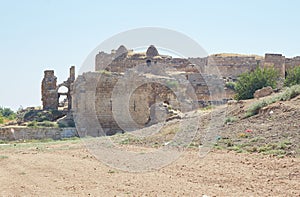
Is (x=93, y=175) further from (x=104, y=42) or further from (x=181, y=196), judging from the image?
(x=104, y=42)

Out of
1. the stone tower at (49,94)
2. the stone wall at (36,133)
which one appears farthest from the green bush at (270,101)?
the stone tower at (49,94)

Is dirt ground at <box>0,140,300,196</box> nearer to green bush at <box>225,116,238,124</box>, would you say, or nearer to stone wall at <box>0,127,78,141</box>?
green bush at <box>225,116,238,124</box>

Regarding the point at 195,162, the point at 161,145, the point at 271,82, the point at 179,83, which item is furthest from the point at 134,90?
the point at 195,162

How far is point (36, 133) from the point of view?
2052 centimetres

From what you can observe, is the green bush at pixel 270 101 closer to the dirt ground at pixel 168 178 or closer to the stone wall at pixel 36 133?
the dirt ground at pixel 168 178

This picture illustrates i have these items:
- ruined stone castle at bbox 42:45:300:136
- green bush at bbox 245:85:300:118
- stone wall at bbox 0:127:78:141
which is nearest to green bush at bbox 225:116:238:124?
green bush at bbox 245:85:300:118

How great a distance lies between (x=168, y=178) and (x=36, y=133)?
13679mm

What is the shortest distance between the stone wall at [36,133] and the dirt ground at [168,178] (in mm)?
9642

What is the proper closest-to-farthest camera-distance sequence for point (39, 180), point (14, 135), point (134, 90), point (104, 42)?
point (39, 180) → point (104, 42) → point (14, 135) → point (134, 90)

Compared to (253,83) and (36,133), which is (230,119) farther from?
(36,133)

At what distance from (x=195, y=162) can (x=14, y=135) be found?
12687 mm

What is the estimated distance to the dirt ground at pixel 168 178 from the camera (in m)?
6.86

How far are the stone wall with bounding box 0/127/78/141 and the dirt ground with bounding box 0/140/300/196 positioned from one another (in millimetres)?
9642

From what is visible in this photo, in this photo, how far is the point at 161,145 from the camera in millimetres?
13086
